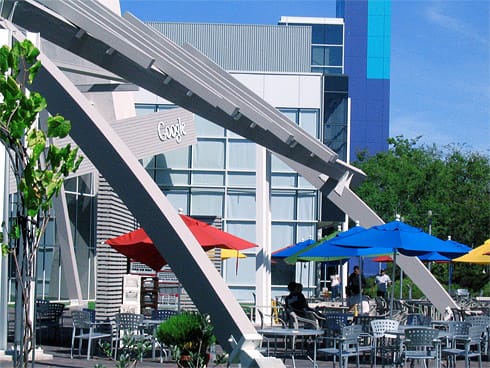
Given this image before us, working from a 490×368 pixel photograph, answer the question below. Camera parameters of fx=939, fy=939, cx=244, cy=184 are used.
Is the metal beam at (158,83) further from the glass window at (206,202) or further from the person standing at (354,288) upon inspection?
the glass window at (206,202)

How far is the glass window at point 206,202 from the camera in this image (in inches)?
1339

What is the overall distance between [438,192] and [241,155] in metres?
23.9

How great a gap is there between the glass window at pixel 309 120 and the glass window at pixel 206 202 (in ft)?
12.9

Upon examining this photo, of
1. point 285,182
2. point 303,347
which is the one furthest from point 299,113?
point 303,347

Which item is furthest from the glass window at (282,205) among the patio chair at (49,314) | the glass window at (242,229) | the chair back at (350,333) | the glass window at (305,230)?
the chair back at (350,333)

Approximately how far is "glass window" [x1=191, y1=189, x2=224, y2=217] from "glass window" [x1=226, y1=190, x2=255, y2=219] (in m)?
0.33

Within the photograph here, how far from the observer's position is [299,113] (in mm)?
33469

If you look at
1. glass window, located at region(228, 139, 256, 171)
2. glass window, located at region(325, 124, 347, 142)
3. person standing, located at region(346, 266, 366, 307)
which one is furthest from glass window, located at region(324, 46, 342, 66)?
person standing, located at region(346, 266, 366, 307)

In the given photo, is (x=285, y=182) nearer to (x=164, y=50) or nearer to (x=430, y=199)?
(x=164, y=50)

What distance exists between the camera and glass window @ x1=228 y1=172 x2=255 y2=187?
34.1 meters

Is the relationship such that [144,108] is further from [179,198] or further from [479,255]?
[479,255]

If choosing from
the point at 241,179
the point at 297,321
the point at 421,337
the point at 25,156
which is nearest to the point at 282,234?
the point at 241,179

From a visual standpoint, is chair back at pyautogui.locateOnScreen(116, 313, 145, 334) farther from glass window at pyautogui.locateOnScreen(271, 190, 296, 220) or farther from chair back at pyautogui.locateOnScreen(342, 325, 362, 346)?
glass window at pyautogui.locateOnScreen(271, 190, 296, 220)

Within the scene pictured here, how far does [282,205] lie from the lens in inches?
1347
